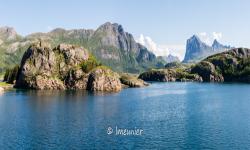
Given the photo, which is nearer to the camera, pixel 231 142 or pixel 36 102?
pixel 231 142

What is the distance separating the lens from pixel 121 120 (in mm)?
137500

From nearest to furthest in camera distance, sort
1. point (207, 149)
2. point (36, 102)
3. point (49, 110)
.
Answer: point (207, 149), point (49, 110), point (36, 102)

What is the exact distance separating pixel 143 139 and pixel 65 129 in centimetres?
2996

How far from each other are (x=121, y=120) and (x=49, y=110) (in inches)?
1635

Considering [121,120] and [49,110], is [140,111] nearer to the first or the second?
[121,120]

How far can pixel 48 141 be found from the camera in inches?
4114

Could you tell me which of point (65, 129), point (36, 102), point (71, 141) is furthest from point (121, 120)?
point (36, 102)

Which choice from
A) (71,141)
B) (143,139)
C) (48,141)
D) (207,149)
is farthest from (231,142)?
(48,141)

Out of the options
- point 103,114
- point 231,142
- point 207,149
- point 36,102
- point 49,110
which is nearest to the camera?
point 207,149

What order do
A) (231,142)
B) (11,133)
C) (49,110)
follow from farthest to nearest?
(49,110)
(11,133)
(231,142)

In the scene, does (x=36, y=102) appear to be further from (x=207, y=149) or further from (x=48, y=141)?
(x=207, y=149)

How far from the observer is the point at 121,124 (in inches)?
5108

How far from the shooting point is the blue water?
10200 cm

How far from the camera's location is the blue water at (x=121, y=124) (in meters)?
102
